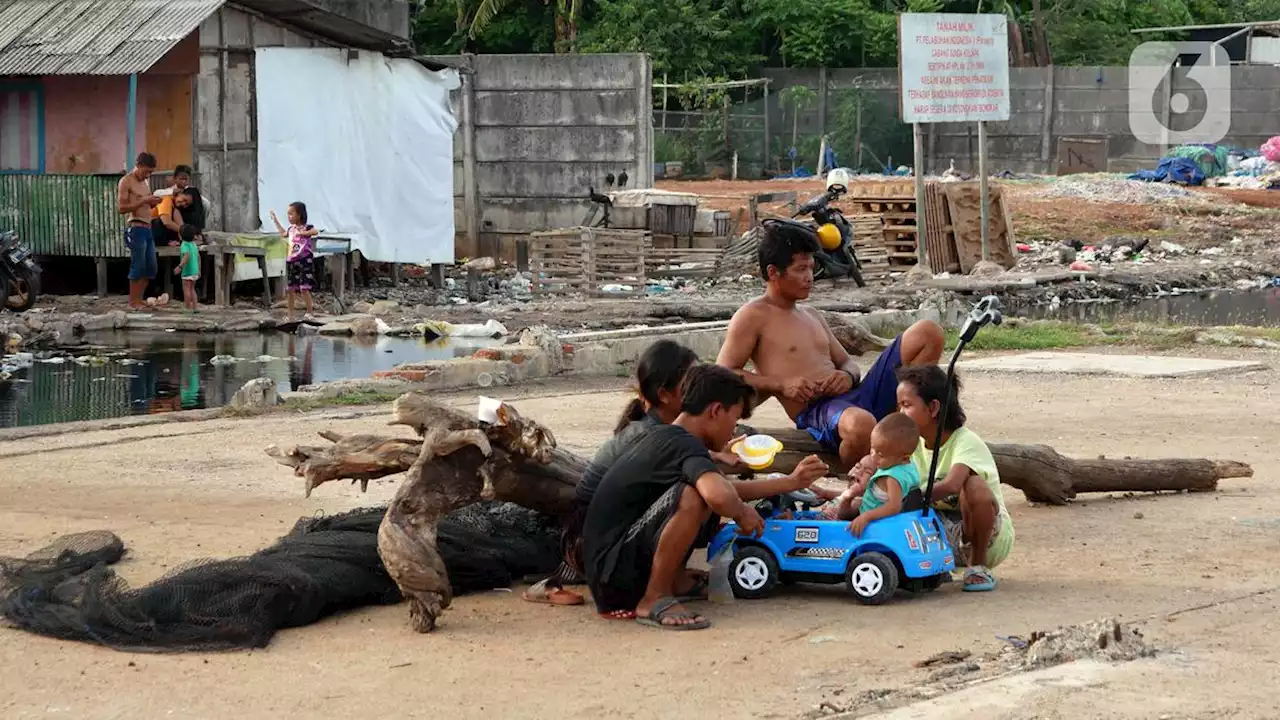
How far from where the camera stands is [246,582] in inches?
241

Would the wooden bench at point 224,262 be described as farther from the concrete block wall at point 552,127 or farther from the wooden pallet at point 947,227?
the wooden pallet at point 947,227

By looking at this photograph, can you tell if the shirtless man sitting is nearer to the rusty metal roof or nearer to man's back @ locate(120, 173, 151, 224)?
man's back @ locate(120, 173, 151, 224)

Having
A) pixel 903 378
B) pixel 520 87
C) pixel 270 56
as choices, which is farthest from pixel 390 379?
pixel 520 87

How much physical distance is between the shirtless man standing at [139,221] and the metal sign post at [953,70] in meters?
8.70

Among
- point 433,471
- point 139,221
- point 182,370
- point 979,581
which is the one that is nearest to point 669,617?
point 433,471

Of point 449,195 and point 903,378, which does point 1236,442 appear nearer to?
point 903,378

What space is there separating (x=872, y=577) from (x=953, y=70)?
1641 cm

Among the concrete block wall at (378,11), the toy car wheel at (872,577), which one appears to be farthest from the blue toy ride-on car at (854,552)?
the concrete block wall at (378,11)

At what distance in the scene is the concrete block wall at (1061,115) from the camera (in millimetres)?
39781

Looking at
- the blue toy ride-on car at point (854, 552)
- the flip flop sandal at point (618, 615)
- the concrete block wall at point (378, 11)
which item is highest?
the concrete block wall at point (378, 11)

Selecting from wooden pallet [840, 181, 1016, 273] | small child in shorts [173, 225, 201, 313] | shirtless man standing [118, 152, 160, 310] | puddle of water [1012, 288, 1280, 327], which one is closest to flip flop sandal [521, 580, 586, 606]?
small child in shorts [173, 225, 201, 313]

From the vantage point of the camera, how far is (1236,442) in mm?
10078

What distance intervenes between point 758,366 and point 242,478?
2.89 meters

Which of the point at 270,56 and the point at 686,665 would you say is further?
the point at 270,56
